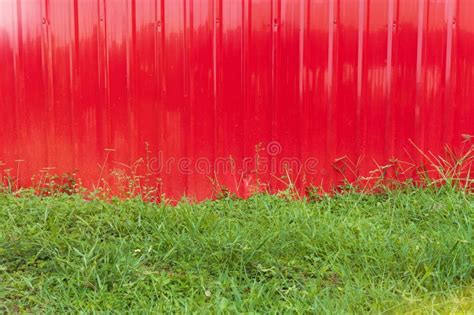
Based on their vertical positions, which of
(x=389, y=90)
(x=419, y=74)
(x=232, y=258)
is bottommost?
(x=232, y=258)

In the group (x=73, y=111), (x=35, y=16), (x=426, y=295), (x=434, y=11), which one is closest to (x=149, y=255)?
(x=426, y=295)

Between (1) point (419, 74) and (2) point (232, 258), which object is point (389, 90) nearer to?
(1) point (419, 74)

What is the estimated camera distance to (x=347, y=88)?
3.88 m

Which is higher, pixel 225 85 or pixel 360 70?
pixel 360 70

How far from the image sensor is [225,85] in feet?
12.6

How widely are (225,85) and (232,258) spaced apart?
64.3 inches

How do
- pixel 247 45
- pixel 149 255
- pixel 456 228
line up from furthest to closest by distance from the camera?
pixel 247 45 → pixel 456 228 → pixel 149 255

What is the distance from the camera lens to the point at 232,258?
8.66ft

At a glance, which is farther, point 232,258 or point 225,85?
point 225,85

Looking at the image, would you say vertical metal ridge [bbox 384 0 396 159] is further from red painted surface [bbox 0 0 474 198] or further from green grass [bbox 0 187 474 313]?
green grass [bbox 0 187 474 313]

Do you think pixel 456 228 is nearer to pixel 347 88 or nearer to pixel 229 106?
pixel 347 88

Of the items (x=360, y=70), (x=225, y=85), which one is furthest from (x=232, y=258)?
(x=360, y=70)

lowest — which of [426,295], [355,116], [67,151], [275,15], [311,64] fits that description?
[426,295]

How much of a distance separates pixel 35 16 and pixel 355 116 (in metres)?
2.64
